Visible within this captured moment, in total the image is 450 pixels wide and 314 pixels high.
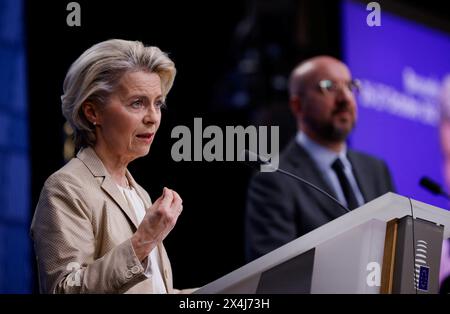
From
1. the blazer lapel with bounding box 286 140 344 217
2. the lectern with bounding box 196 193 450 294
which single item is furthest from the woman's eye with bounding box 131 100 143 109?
the blazer lapel with bounding box 286 140 344 217

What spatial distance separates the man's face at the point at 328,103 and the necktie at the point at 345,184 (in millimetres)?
136

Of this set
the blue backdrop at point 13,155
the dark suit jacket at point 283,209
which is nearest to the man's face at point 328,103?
the dark suit jacket at point 283,209

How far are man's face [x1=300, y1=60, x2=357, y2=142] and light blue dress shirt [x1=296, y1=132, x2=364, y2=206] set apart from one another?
0.05m

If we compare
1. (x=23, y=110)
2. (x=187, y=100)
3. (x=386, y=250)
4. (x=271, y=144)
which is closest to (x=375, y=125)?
(x=271, y=144)

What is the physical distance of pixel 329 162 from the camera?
3.90m

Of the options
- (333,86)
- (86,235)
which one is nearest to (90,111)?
(86,235)

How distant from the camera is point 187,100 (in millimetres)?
4992

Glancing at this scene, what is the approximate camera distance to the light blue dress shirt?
150 inches

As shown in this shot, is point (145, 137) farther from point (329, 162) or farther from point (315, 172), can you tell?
point (329, 162)

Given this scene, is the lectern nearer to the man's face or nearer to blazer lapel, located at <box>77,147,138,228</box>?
blazer lapel, located at <box>77,147,138,228</box>

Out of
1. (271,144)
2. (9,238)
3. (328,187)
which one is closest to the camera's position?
(328,187)

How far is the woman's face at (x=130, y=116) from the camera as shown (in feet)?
6.99

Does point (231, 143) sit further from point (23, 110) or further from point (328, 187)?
point (23, 110)

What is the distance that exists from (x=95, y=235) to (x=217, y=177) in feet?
9.77
